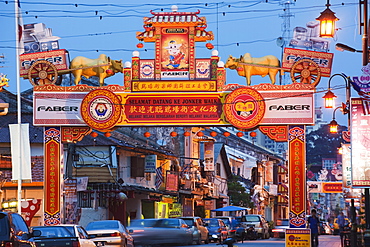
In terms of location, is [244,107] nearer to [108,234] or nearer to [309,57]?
[309,57]

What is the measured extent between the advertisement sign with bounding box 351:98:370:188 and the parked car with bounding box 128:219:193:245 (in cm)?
1592

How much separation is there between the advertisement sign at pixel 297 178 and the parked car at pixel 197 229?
7838mm

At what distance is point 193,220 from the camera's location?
134ft

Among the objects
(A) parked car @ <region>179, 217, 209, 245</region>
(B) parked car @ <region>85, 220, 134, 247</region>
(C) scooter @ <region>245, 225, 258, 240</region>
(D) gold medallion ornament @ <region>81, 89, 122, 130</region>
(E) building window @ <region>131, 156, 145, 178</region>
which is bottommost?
(C) scooter @ <region>245, 225, 258, 240</region>

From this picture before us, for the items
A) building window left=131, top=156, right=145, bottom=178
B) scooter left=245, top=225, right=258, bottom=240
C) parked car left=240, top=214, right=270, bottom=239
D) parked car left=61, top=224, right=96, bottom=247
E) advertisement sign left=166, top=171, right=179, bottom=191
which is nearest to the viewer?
parked car left=61, top=224, right=96, bottom=247

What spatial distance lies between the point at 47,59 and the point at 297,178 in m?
11.6

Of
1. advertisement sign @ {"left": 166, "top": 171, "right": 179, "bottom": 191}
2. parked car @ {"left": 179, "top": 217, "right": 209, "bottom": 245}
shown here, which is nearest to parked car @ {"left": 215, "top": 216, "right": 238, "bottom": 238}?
advertisement sign @ {"left": 166, "top": 171, "right": 179, "bottom": 191}

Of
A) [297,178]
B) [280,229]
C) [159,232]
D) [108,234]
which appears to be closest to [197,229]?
[159,232]

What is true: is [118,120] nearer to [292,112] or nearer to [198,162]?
[292,112]

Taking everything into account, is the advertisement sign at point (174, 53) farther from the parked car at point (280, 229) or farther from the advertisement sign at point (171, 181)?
the advertisement sign at point (171, 181)

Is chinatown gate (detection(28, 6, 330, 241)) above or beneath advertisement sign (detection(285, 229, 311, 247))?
above

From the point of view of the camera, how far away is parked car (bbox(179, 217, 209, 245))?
3987 centimetres

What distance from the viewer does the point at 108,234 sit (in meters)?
29.7

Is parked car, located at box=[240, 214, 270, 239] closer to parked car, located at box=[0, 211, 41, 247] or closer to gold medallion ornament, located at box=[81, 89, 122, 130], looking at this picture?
gold medallion ornament, located at box=[81, 89, 122, 130]
